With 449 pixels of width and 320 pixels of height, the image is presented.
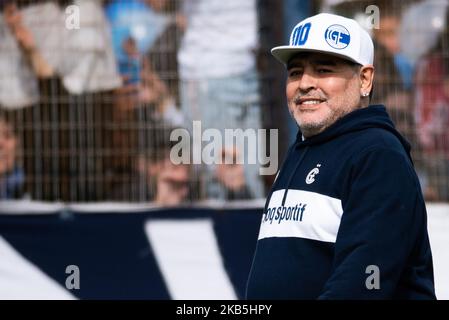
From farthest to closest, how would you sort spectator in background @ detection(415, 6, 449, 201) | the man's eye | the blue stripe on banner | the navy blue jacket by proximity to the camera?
spectator in background @ detection(415, 6, 449, 201) → the blue stripe on banner → the man's eye → the navy blue jacket

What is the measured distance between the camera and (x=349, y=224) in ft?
9.50

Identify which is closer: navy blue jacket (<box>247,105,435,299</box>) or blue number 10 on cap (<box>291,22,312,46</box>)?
navy blue jacket (<box>247,105,435,299</box>)

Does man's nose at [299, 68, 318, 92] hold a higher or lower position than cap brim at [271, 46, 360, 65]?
lower

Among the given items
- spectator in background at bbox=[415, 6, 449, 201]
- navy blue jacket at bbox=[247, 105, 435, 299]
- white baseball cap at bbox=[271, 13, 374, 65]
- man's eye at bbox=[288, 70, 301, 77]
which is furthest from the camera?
spectator in background at bbox=[415, 6, 449, 201]

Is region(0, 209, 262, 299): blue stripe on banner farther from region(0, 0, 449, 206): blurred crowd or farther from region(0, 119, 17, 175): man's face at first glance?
region(0, 119, 17, 175): man's face

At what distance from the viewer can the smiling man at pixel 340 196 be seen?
2.86 meters

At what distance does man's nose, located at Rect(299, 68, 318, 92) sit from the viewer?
320 cm

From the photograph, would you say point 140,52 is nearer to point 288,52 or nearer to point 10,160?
point 10,160

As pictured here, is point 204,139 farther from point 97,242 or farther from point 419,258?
point 419,258

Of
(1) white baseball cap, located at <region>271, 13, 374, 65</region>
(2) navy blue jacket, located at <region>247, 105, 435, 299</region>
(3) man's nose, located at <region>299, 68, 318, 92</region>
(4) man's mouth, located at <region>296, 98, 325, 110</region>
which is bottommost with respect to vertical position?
(2) navy blue jacket, located at <region>247, 105, 435, 299</region>

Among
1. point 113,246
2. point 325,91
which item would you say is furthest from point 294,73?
point 113,246

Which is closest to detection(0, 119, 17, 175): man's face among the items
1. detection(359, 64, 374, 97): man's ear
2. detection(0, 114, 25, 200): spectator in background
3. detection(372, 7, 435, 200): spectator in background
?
detection(0, 114, 25, 200): spectator in background

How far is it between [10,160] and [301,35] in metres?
4.05

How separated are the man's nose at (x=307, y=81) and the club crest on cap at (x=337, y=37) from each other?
0.13 meters
